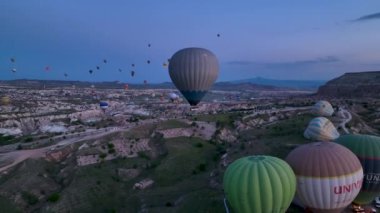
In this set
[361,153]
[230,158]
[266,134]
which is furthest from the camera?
[266,134]

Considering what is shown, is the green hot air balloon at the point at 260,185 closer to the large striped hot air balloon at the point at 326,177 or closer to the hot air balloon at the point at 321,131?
the large striped hot air balloon at the point at 326,177

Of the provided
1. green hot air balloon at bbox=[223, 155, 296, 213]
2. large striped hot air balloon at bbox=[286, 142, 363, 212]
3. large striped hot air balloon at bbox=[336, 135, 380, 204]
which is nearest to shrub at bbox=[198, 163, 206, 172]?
large striped hot air balloon at bbox=[336, 135, 380, 204]

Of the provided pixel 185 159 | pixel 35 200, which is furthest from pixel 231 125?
pixel 35 200

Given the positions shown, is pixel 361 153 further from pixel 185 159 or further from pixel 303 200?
pixel 185 159

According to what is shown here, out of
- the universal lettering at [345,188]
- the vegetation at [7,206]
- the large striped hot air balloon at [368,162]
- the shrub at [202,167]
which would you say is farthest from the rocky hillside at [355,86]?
the vegetation at [7,206]

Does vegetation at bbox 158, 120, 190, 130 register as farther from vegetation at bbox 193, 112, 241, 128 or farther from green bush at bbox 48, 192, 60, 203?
green bush at bbox 48, 192, 60, 203

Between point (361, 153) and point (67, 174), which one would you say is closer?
point (361, 153)

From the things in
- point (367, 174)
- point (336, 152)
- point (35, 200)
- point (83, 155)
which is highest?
point (336, 152)
